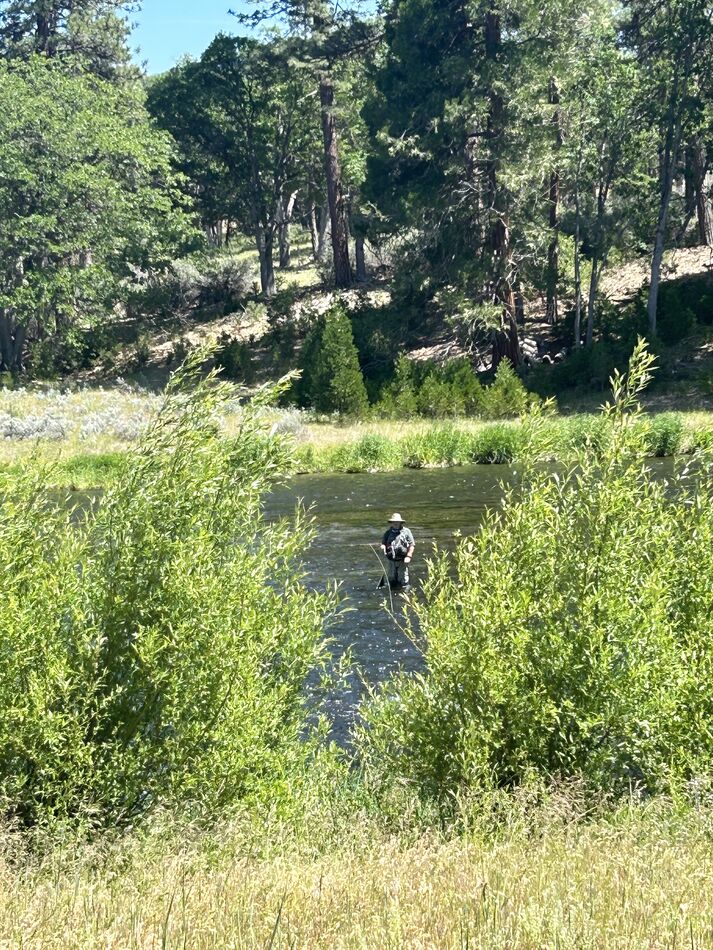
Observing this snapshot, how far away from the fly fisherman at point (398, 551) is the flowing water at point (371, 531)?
0.46m

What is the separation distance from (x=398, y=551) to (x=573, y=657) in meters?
10.4

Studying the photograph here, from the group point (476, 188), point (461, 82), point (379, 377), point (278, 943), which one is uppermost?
point (461, 82)

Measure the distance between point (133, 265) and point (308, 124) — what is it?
1335 centimetres

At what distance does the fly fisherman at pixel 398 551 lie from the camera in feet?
65.4

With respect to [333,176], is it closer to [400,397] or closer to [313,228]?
[400,397]

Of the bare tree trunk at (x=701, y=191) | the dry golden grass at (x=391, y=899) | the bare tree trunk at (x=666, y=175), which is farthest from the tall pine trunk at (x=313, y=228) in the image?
the dry golden grass at (x=391, y=899)

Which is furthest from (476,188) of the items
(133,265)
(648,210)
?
(133,265)

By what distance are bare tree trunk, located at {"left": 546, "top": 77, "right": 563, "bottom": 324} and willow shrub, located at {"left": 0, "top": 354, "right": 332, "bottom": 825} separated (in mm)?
40511

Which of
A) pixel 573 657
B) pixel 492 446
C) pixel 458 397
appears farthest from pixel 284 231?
pixel 573 657

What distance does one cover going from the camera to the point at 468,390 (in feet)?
148

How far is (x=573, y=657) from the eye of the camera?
9.59m

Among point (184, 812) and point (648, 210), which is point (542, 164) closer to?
point (648, 210)

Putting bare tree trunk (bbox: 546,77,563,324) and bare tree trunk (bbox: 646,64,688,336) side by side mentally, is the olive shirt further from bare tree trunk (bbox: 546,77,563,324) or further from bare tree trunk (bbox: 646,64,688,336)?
bare tree trunk (bbox: 546,77,563,324)

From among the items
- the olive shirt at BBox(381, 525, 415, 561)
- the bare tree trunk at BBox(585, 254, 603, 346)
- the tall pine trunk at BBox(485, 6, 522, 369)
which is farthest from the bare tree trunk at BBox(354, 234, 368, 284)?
the olive shirt at BBox(381, 525, 415, 561)
